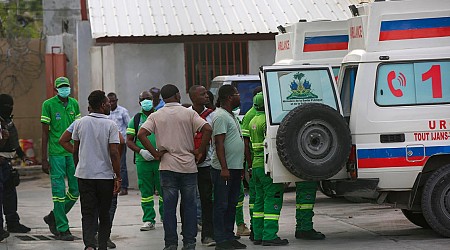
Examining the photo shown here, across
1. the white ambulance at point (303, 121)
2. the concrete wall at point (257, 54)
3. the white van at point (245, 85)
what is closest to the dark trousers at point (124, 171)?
the white van at point (245, 85)

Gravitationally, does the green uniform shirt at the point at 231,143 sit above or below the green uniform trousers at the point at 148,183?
above

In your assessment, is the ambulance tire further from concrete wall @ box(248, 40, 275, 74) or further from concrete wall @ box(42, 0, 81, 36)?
concrete wall @ box(42, 0, 81, 36)

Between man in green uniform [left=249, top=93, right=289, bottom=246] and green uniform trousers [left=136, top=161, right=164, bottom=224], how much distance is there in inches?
71.1

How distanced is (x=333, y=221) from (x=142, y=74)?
6.76 meters

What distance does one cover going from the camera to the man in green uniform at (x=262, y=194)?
11000 millimetres

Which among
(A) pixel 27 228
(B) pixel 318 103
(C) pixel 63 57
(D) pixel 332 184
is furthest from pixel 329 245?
(C) pixel 63 57

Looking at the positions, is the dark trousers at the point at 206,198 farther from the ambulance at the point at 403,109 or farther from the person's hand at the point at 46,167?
the person's hand at the point at 46,167

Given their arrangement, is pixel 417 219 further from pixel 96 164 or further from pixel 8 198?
pixel 8 198

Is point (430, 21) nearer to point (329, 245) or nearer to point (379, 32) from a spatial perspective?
point (379, 32)

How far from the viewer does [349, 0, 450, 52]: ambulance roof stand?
35.9 feet

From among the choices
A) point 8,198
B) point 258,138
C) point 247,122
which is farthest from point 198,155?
point 8,198

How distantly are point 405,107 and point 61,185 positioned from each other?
4.21 m

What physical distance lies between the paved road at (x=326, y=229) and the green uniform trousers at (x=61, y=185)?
0.96 feet

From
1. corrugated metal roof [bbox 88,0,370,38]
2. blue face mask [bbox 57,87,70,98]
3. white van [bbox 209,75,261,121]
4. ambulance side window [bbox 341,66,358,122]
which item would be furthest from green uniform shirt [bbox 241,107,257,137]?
corrugated metal roof [bbox 88,0,370,38]
